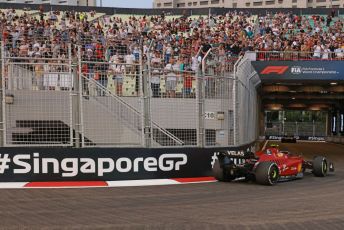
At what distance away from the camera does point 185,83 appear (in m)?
13.3

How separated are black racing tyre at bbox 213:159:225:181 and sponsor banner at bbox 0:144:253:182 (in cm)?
67

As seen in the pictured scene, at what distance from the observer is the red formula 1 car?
12.2 metres

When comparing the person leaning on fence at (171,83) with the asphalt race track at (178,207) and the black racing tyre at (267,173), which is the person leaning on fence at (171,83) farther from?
the black racing tyre at (267,173)

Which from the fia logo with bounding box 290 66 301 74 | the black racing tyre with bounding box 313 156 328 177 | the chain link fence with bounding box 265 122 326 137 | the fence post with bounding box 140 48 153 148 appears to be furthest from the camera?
the chain link fence with bounding box 265 122 326 137

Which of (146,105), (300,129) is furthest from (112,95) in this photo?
(300,129)

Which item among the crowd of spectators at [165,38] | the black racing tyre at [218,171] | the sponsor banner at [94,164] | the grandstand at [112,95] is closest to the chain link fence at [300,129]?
the crowd of spectators at [165,38]

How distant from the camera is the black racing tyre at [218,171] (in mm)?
12758

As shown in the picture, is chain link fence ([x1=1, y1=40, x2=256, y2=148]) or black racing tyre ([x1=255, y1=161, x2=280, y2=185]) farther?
chain link fence ([x1=1, y1=40, x2=256, y2=148])

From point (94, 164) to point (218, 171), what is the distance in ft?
10.5

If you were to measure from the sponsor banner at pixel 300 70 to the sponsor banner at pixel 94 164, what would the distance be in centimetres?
1265

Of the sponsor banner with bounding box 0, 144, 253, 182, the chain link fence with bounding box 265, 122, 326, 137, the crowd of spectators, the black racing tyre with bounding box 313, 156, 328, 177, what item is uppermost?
the crowd of spectators

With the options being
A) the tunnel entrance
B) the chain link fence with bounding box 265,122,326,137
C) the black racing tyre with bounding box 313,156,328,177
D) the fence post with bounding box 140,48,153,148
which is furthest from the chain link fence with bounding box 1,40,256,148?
the chain link fence with bounding box 265,122,326,137

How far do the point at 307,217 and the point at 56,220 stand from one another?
13.2ft

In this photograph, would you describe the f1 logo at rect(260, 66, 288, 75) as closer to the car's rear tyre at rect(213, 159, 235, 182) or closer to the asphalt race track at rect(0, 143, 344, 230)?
the car's rear tyre at rect(213, 159, 235, 182)
